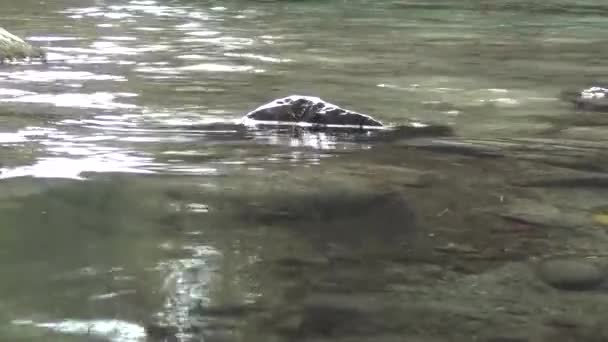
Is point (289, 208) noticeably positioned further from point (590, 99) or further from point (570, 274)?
point (590, 99)

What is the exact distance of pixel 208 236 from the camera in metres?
2.48

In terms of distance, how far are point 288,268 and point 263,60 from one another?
428cm

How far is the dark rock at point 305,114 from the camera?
4.12 metres

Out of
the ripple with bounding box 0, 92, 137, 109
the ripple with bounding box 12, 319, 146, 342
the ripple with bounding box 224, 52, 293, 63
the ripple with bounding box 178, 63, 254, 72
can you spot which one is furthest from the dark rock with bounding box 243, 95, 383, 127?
the ripple with bounding box 12, 319, 146, 342

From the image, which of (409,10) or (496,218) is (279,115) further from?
(409,10)

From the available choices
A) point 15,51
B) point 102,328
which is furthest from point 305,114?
point 15,51

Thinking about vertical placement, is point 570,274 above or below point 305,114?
below

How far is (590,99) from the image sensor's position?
4812 mm

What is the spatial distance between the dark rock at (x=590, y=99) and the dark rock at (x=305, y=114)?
1175 millimetres

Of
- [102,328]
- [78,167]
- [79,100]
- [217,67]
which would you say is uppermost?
[217,67]

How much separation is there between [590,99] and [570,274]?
2.75m

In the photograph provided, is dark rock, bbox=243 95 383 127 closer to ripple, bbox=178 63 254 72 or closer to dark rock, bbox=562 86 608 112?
dark rock, bbox=562 86 608 112

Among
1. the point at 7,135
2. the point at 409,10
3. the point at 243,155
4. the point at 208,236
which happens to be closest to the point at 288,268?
the point at 208,236

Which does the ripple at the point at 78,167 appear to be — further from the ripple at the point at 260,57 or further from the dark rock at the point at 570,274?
the ripple at the point at 260,57
